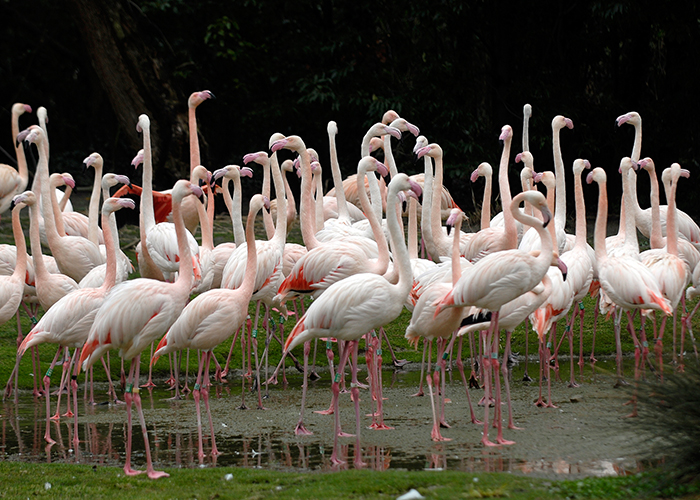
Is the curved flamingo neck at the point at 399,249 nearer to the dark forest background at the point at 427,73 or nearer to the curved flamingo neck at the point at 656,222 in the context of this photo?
the curved flamingo neck at the point at 656,222

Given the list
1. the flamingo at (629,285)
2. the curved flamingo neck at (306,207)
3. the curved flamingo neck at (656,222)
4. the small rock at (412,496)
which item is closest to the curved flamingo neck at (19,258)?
the curved flamingo neck at (306,207)

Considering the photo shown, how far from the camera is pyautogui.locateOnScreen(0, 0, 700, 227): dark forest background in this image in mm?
15980

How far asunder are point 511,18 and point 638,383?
1409 cm

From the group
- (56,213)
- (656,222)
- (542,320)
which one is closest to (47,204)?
(56,213)

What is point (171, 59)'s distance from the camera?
64.7ft

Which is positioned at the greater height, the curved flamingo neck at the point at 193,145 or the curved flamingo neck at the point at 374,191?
the curved flamingo neck at the point at 193,145

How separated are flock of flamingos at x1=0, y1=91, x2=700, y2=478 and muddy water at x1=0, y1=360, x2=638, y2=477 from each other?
192 mm

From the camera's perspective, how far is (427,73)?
59.2 feet

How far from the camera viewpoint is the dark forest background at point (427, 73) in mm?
15980

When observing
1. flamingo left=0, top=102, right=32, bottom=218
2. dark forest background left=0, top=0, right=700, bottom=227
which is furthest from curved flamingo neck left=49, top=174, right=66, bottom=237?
dark forest background left=0, top=0, right=700, bottom=227

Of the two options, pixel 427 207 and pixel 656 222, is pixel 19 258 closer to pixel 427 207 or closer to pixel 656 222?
pixel 427 207

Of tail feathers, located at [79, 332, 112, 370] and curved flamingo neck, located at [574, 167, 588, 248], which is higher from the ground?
curved flamingo neck, located at [574, 167, 588, 248]

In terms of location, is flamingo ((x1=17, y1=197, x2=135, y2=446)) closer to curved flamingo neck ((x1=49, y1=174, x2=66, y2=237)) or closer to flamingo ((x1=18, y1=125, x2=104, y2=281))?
flamingo ((x1=18, y1=125, x2=104, y2=281))

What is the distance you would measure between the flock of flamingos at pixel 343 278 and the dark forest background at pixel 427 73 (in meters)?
4.68
